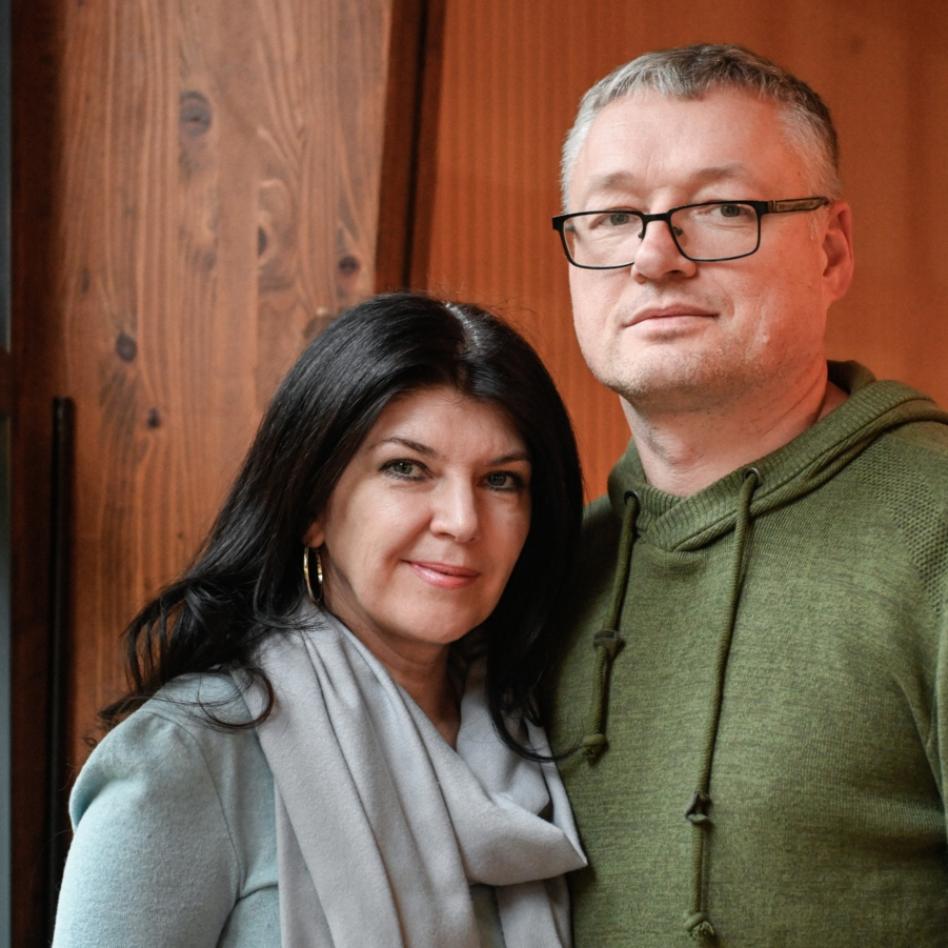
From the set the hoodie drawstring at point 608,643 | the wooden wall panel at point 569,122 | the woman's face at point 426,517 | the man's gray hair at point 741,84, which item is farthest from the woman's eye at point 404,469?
the wooden wall panel at point 569,122

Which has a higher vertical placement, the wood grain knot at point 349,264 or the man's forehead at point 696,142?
the man's forehead at point 696,142

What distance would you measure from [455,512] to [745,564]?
Result: 35 centimetres

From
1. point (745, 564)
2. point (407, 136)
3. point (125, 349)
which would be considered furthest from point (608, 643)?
point (407, 136)

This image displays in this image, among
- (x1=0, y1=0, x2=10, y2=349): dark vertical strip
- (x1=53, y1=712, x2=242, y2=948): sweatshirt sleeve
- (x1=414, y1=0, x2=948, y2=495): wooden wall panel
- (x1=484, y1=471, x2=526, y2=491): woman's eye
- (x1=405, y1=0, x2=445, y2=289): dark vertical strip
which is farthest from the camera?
(x1=414, y1=0, x2=948, y2=495): wooden wall panel

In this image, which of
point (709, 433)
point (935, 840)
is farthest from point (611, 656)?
point (935, 840)

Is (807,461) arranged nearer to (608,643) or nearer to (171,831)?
(608,643)

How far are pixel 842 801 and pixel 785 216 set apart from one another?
0.69 meters

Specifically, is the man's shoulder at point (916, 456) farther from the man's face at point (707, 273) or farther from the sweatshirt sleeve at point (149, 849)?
the sweatshirt sleeve at point (149, 849)

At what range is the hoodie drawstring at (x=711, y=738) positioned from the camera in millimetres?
1562

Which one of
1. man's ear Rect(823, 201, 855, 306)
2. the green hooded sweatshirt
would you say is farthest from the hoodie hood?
man's ear Rect(823, 201, 855, 306)

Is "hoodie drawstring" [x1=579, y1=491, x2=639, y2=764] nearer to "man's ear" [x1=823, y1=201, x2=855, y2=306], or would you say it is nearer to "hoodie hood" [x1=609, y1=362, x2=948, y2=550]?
"hoodie hood" [x1=609, y1=362, x2=948, y2=550]

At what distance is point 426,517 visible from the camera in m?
1.71

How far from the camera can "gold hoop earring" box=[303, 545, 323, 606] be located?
1796mm

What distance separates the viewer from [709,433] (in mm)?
1750
